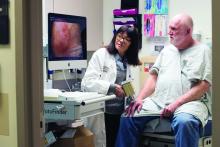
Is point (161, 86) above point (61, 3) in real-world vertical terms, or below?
below

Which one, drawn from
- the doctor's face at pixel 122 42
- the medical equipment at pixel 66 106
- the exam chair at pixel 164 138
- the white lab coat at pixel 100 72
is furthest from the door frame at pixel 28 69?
the doctor's face at pixel 122 42

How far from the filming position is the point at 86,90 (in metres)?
3.02

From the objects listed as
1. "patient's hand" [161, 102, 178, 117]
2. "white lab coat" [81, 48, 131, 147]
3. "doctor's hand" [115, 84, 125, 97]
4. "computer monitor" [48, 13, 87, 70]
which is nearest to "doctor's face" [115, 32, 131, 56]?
"white lab coat" [81, 48, 131, 147]

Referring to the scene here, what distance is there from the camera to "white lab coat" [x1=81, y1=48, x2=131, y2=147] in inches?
116

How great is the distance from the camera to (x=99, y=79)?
3.04 m

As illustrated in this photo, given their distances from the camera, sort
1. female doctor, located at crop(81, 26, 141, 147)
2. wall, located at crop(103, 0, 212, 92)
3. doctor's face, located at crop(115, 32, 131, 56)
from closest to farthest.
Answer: female doctor, located at crop(81, 26, 141, 147)
doctor's face, located at crop(115, 32, 131, 56)
wall, located at crop(103, 0, 212, 92)

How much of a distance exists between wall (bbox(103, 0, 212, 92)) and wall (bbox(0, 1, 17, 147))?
8.53 feet

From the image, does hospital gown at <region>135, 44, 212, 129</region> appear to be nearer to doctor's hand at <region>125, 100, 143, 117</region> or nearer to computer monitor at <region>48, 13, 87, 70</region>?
doctor's hand at <region>125, 100, 143, 117</region>

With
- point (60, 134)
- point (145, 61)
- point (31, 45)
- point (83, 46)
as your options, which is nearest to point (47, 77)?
point (83, 46)

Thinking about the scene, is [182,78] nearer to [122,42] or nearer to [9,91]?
[122,42]

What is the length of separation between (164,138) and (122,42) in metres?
0.95

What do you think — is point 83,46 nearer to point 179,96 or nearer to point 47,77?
A: point 47,77

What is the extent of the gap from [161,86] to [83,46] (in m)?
0.84

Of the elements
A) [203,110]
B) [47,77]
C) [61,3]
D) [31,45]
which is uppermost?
[61,3]
